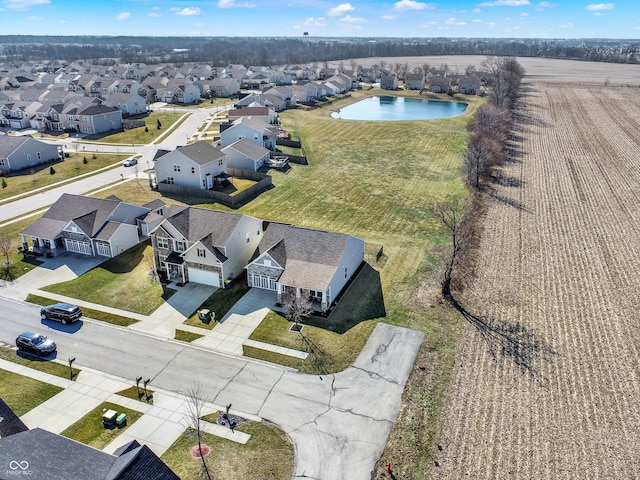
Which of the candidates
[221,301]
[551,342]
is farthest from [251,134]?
[551,342]

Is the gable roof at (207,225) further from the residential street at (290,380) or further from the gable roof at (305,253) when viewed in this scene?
the residential street at (290,380)

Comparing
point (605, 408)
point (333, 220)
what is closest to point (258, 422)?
point (605, 408)

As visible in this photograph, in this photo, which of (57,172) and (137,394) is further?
(57,172)

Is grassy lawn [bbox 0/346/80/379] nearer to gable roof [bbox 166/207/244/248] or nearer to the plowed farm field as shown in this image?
gable roof [bbox 166/207/244/248]

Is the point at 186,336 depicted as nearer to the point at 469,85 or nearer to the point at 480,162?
the point at 480,162

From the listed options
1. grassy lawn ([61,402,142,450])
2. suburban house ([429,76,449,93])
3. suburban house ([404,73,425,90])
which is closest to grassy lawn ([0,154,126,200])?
grassy lawn ([61,402,142,450])

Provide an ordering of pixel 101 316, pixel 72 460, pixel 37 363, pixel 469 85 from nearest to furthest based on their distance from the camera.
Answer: pixel 72 460
pixel 37 363
pixel 101 316
pixel 469 85

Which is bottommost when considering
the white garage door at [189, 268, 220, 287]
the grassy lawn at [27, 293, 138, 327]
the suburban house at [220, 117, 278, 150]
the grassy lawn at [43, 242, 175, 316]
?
the grassy lawn at [27, 293, 138, 327]
